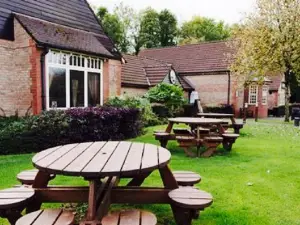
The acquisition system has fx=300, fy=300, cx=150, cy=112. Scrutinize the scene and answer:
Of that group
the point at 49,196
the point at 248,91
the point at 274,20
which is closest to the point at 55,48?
the point at 49,196

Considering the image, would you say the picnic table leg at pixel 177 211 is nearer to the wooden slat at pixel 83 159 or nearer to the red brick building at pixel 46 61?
the wooden slat at pixel 83 159

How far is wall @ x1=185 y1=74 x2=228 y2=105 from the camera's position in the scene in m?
25.0

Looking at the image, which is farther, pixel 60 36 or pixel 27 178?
pixel 60 36

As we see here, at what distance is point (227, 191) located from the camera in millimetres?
4832

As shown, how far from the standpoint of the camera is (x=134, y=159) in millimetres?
3037

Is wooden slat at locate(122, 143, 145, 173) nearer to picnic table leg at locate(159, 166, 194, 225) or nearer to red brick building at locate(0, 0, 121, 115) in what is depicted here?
picnic table leg at locate(159, 166, 194, 225)

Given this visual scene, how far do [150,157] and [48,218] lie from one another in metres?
1.13

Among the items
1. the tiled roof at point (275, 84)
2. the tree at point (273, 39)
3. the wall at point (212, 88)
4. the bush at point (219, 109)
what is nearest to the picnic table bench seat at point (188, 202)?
the tree at point (273, 39)

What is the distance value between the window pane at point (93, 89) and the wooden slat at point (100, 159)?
8940mm

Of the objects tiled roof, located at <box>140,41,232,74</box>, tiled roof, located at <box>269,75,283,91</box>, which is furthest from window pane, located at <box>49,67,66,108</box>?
tiled roof, located at <box>269,75,283,91</box>

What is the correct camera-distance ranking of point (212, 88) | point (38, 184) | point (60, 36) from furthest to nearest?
point (212, 88), point (60, 36), point (38, 184)

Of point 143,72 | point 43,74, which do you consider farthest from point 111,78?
point 143,72

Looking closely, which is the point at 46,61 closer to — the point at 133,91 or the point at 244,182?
the point at 244,182

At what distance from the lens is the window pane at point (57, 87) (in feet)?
35.4
